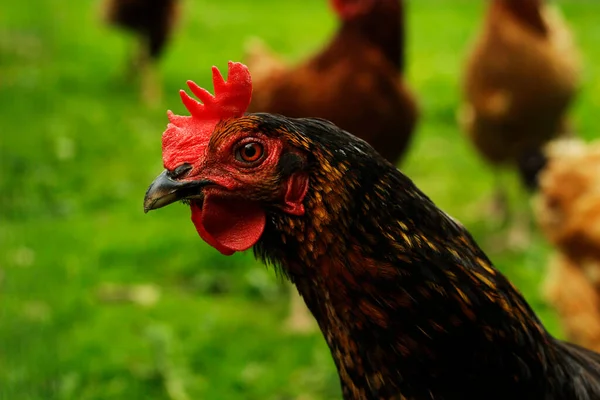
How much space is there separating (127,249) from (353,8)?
6.71 feet

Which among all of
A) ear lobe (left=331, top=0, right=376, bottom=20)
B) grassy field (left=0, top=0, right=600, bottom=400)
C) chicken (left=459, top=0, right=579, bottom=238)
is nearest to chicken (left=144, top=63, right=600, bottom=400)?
grassy field (left=0, top=0, right=600, bottom=400)

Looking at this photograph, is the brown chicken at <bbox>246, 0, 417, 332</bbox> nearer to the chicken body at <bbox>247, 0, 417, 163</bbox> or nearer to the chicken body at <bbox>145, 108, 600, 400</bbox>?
the chicken body at <bbox>247, 0, 417, 163</bbox>

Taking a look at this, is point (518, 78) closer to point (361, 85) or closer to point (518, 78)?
point (518, 78)

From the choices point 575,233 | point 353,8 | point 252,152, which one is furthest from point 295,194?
point 353,8

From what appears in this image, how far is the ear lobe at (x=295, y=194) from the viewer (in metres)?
1.40

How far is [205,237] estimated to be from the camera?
1522 millimetres

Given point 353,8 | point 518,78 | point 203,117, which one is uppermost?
point 518,78

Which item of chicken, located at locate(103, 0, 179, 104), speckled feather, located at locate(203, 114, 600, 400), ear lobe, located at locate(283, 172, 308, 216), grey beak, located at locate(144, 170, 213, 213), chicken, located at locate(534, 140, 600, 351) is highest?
chicken, located at locate(103, 0, 179, 104)

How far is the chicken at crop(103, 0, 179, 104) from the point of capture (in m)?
7.00

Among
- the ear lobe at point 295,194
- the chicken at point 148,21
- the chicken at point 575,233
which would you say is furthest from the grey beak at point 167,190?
the chicken at point 148,21

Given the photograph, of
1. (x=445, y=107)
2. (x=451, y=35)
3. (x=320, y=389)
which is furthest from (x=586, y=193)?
(x=451, y=35)

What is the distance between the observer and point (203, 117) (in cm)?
156

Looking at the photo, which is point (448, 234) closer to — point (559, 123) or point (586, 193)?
point (586, 193)

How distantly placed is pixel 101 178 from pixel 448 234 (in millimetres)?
4662
